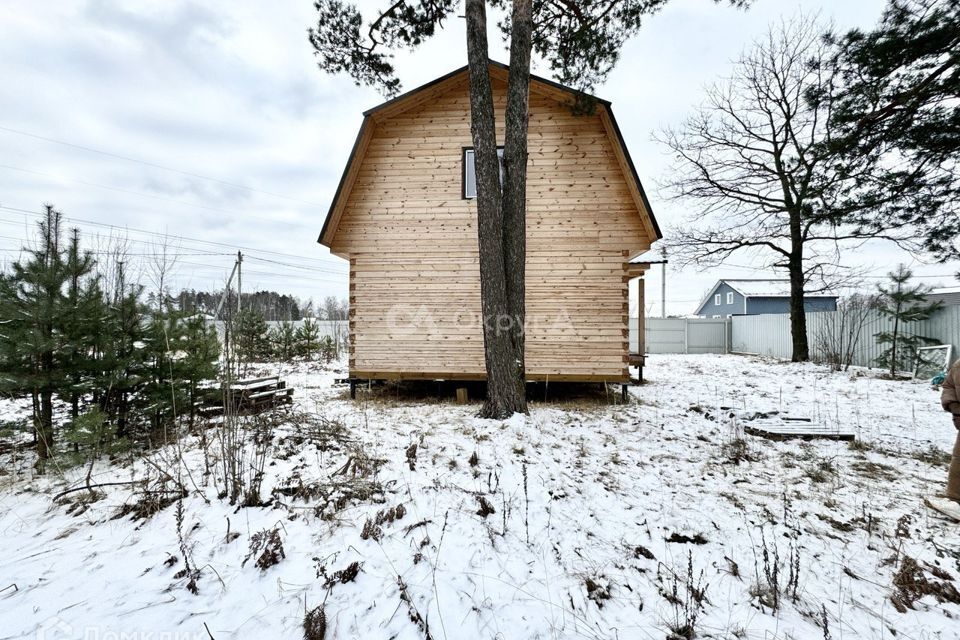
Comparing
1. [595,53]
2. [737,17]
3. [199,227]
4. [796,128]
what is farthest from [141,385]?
[199,227]

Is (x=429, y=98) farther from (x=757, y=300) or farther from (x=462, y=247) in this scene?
(x=757, y=300)

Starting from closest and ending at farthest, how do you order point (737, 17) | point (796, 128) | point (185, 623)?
point (185, 623)
point (737, 17)
point (796, 128)

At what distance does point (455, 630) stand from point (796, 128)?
17.4m

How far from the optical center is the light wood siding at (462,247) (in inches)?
270

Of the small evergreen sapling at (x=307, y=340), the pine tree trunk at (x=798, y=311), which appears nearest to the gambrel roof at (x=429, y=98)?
the small evergreen sapling at (x=307, y=340)

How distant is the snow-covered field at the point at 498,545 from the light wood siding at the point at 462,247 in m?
2.82

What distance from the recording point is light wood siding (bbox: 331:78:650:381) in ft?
22.5

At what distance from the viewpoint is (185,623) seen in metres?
1.73

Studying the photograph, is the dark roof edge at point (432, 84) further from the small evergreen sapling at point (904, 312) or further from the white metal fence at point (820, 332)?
the white metal fence at point (820, 332)

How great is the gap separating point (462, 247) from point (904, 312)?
12259 mm

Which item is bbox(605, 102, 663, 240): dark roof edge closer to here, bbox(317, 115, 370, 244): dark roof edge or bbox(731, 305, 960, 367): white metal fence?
bbox(317, 115, 370, 244): dark roof edge

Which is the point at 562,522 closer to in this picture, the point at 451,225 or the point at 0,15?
the point at 451,225

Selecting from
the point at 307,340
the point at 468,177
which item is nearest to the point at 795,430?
the point at 468,177

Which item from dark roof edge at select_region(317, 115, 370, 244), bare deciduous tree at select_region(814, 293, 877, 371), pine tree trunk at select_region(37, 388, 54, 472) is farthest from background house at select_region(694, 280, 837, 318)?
pine tree trunk at select_region(37, 388, 54, 472)
